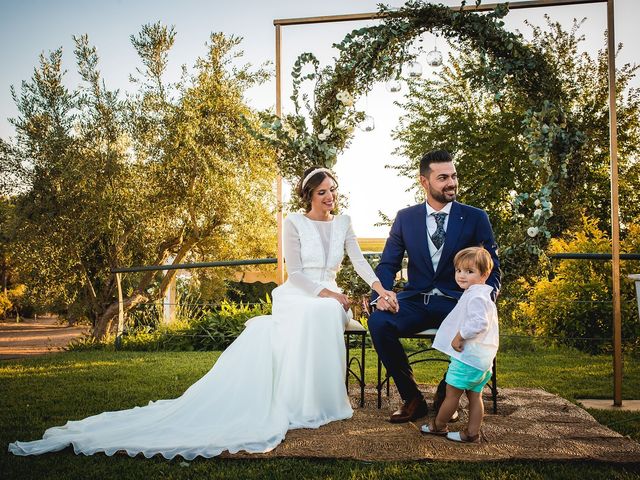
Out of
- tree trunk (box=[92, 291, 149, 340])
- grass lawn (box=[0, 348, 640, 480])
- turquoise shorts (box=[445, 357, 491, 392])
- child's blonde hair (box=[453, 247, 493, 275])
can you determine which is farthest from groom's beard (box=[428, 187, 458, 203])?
tree trunk (box=[92, 291, 149, 340])

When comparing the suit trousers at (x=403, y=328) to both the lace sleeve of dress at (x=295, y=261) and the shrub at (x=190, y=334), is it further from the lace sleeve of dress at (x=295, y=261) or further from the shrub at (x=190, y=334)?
the shrub at (x=190, y=334)

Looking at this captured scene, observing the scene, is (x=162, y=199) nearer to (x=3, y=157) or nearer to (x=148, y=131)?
(x=148, y=131)

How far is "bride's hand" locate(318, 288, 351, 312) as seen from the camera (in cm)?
362

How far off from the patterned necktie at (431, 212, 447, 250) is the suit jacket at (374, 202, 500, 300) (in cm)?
5

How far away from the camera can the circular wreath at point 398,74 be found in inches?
163

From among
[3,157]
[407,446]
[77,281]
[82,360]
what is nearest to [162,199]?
[77,281]

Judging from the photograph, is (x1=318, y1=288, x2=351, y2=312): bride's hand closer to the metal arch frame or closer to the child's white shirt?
the child's white shirt

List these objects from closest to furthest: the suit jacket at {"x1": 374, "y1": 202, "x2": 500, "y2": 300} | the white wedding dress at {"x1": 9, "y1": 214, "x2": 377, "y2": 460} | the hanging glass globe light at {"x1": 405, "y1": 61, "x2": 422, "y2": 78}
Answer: the white wedding dress at {"x1": 9, "y1": 214, "x2": 377, "y2": 460} → the suit jacket at {"x1": 374, "y1": 202, "x2": 500, "y2": 300} → the hanging glass globe light at {"x1": 405, "y1": 61, "x2": 422, "y2": 78}

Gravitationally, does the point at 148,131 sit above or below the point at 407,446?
above

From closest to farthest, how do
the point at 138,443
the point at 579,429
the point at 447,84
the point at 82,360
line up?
the point at 138,443 < the point at 579,429 < the point at 82,360 < the point at 447,84

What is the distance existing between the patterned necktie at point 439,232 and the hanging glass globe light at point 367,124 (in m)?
1.12

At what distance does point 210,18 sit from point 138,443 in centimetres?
929

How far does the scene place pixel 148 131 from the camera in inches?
391

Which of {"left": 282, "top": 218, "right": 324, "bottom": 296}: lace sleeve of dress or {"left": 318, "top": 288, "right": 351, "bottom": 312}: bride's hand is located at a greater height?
{"left": 282, "top": 218, "right": 324, "bottom": 296}: lace sleeve of dress
